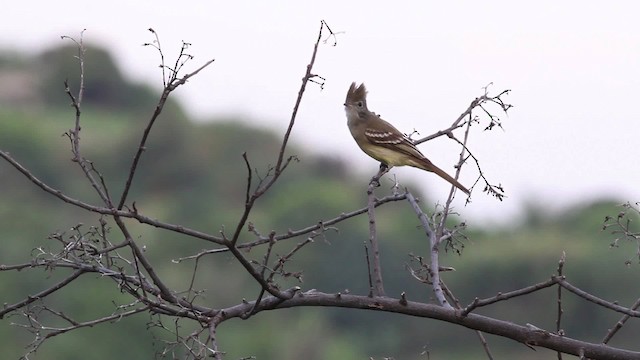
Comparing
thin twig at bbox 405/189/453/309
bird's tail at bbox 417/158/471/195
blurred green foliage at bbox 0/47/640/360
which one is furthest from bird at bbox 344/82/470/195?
blurred green foliage at bbox 0/47/640/360

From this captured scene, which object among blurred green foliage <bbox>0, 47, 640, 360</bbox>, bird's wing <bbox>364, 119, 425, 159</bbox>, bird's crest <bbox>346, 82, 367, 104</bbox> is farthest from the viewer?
blurred green foliage <bbox>0, 47, 640, 360</bbox>

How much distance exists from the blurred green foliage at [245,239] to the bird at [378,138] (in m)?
23.4

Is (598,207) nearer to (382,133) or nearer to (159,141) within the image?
(159,141)

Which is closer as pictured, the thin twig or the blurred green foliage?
the thin twig

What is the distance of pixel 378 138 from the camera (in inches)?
276

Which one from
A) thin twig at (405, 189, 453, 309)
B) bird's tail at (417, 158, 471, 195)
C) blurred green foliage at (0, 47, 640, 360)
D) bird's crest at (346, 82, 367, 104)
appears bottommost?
thin twig at (405, 189, 453, 309)

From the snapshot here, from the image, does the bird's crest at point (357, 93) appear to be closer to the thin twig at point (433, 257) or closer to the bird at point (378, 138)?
the bird at point (378, 138)

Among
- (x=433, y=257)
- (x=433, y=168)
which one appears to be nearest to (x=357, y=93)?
(x=433, y=168)

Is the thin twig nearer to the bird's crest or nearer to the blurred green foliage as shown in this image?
the bird's crest

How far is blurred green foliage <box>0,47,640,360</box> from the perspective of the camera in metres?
39.8

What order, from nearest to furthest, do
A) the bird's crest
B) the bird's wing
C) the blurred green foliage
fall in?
the bird's wing → the bird's crest → the blurred green foliage

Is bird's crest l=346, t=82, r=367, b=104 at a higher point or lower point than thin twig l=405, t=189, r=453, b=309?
higher

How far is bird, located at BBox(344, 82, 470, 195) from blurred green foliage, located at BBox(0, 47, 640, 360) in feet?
76.8

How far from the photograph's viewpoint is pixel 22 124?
59938mm
